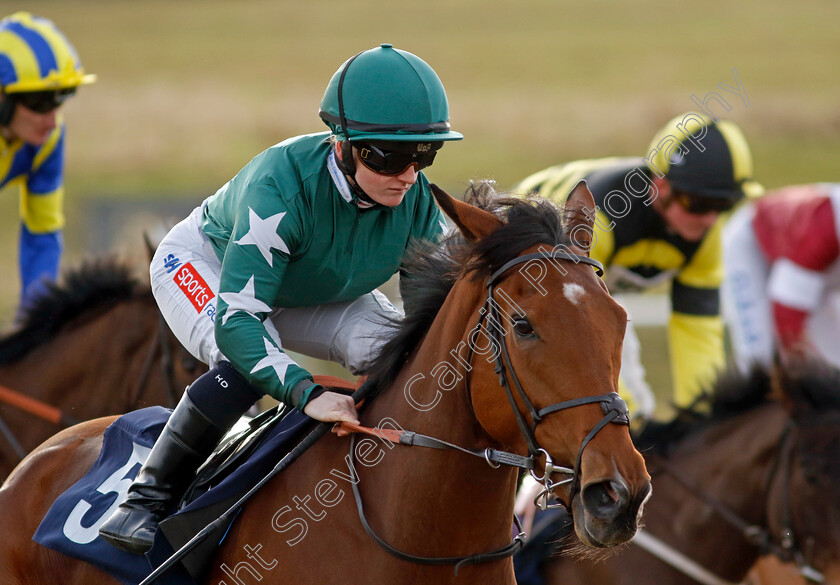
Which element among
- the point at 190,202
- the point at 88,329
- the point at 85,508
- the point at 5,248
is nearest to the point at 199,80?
the point at 5,248

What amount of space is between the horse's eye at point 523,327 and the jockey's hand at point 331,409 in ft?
1.85

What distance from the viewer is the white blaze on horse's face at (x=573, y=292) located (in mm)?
2314

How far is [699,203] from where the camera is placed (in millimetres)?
5184

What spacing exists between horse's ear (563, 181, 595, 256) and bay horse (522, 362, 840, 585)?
5.86ft

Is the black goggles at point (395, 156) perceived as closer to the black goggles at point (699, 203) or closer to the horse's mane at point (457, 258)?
the horse's mane at point (457, 258)

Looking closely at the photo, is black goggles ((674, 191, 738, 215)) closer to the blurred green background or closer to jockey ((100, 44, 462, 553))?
jockey ((100, 44, 462, 553))

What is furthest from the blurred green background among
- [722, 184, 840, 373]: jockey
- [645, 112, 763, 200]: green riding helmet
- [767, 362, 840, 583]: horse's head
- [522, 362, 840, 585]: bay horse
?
[767, 362, 840, 583]: horse's head

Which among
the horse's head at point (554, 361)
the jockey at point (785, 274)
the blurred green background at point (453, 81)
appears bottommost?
the blurred green background at point (453, 81)

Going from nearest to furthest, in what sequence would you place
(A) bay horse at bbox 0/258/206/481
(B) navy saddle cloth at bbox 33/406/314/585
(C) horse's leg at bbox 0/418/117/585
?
(B) navy saddle cloth at bbox 33/406/314/585 < (C) horse's leg at bbox 0/418/117/585 < (A) bay horse at bbox 0/258/206/481

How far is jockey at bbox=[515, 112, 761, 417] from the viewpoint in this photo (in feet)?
17.0

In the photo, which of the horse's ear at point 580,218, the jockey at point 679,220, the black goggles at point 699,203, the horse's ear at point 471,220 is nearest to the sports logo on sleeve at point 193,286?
the horse's ear at point 471,220

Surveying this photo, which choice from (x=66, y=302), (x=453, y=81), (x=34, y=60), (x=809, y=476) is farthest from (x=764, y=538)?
(x=453, y=81)

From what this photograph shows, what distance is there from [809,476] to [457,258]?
2299mm

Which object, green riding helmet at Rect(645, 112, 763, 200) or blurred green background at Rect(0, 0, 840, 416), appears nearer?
green riding helmet at Rect(645, 112, 763, 200)
